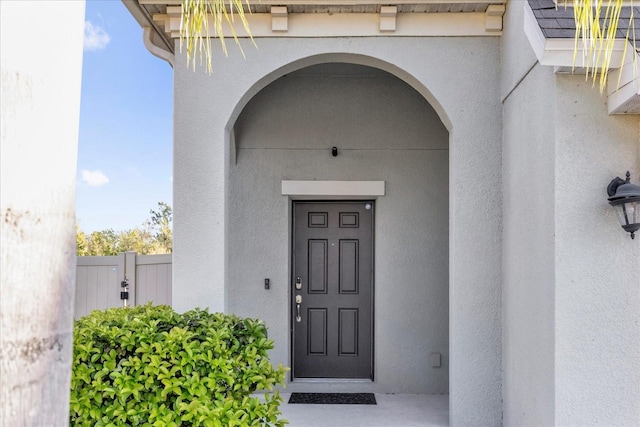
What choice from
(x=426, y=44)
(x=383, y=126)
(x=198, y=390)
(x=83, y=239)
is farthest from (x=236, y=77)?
(x=83, y=239)

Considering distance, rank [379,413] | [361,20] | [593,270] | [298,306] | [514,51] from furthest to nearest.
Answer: [298,306] < [379,413] < [361,20] < [514,51] < [593,270]

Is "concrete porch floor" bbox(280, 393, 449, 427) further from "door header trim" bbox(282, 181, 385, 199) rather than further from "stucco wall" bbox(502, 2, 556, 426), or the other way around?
"door header trim" bbox(282, 181, 385, 199)

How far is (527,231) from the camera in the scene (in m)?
3.82

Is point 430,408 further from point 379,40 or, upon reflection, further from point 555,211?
point 379,40

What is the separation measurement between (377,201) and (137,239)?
8.22m

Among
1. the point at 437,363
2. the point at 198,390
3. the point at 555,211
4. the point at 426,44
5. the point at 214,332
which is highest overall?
the point at 426,44

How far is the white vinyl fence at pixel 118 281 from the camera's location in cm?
620

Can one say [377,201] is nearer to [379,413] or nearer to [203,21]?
[379,413]

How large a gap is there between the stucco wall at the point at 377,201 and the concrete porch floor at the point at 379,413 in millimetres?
313

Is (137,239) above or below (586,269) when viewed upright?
above

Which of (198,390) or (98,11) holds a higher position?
(98,11)

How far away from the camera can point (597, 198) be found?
3271 millimetres

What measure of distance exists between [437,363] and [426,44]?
3.57 m

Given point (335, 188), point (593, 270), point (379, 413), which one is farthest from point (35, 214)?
point (335, 188)
